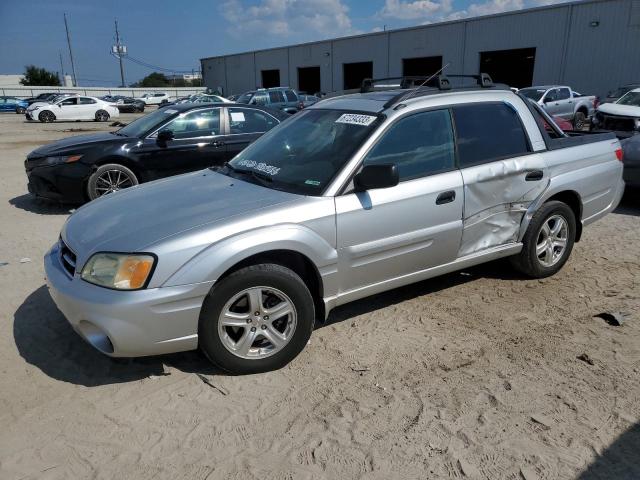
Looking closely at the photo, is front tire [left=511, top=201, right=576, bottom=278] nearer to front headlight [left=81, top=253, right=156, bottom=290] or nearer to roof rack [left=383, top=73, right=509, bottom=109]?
roof rack [left=383, top=73, right=509, bottom=109]

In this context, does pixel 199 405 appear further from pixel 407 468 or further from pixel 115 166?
pixel 115 166

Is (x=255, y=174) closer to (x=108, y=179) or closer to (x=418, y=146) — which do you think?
(x=418, y=146)

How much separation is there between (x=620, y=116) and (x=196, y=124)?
10.5m

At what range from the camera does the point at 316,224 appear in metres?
3.34

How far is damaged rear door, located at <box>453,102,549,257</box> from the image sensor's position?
4074 millimetres

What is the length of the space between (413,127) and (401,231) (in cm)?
82

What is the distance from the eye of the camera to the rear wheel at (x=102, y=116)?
103 ft

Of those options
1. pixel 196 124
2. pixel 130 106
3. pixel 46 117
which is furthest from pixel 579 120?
pixel 130 106

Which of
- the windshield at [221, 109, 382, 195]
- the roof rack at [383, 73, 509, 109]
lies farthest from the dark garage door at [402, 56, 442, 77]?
the windshield at [221, 109, 382, 195]

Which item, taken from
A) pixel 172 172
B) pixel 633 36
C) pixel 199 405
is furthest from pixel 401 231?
pixel 633 36

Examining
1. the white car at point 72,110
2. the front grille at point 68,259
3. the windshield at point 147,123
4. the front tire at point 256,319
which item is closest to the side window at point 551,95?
the windshield at point 147,123

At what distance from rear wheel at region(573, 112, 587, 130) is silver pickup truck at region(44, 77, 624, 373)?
16.9 m

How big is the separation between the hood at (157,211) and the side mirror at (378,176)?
1.57 feet

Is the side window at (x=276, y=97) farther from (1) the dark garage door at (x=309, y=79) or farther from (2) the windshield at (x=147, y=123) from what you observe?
(1) the dark garage door at (x=309, y=79)
